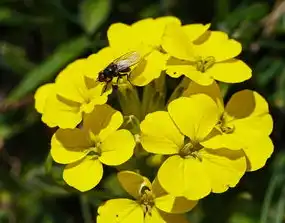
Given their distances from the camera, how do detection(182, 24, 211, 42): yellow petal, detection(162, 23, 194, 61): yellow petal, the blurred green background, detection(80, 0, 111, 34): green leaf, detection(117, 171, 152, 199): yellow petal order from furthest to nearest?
detection(80, 0, 111, 34): green leaf < the blurred green background < detection(182, 24, 211, 42): yellow petal < detection(162, 23, 194, 61): yellow petal < detection(117, 171, 152, 199): yellow petal

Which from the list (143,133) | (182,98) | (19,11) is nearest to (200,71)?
(182,98)

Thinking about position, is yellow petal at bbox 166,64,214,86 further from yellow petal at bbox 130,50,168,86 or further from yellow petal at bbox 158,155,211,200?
yellow petal at bbox 158,155,211,200

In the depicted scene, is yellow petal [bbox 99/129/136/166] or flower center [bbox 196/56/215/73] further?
flower center [bbox 196/56/215/73]

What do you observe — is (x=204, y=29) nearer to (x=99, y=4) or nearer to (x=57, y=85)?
(x=57, y=85)

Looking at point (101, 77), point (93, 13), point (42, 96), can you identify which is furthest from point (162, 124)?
point (93, 13)

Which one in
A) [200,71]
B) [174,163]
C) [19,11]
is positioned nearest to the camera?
[174,163]

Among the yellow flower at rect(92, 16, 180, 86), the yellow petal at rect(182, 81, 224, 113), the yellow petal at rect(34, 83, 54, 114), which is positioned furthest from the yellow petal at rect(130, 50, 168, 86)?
the yellow petal at rect(34, 83, 54, 114)

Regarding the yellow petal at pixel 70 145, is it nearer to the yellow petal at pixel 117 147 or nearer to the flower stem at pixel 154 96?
the yellow petal at pixel 117 147

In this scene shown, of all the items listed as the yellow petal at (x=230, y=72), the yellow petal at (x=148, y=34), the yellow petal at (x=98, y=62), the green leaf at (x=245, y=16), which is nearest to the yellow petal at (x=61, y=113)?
the yellow petal at (x=98, y=62)
